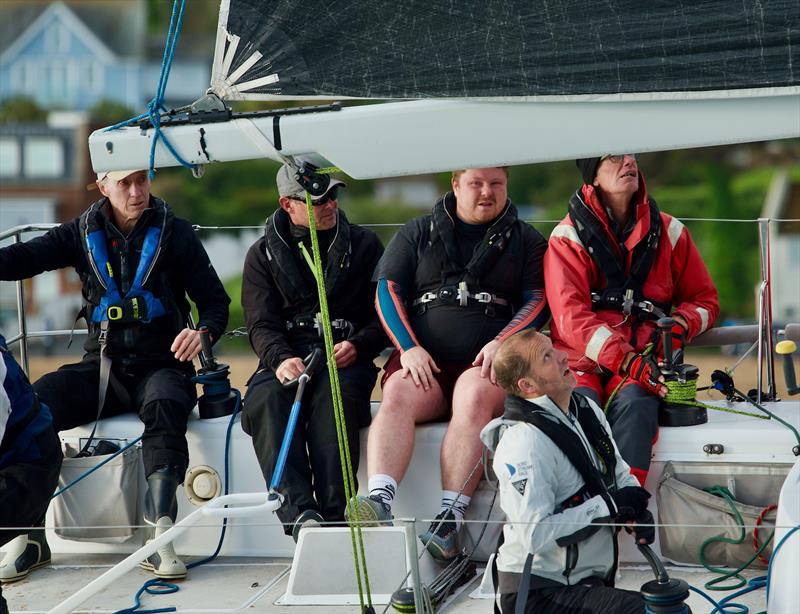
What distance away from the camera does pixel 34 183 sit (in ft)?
62.9

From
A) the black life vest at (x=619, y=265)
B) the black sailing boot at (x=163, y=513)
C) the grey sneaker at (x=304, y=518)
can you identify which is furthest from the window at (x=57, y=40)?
the grey sneaker at (x=304, y=518)

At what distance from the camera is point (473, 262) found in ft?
10.0

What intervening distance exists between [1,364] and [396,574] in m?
0.92

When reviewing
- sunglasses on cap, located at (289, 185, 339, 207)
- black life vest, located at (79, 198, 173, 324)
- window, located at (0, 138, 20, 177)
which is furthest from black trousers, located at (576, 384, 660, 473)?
window, located at (0, 138, 20, 177)

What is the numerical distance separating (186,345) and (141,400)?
0.19 metres

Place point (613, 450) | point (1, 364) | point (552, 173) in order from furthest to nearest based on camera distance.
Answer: point (552, 173) < point (1, 364) < point (613, 450)

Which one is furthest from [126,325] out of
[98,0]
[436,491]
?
[98,0]

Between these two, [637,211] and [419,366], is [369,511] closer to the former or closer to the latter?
[419,366]

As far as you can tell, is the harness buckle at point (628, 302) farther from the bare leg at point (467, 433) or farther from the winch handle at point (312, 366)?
the winch handle at point (312, 366)

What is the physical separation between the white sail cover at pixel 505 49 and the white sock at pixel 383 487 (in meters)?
1.00

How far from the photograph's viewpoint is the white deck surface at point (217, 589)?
2572 millimetres

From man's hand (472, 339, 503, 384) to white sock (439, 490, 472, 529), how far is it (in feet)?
0.89

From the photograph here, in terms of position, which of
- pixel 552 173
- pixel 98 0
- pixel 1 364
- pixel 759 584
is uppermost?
pixel 98 0

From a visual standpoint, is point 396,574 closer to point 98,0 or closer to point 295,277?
point 295,277
